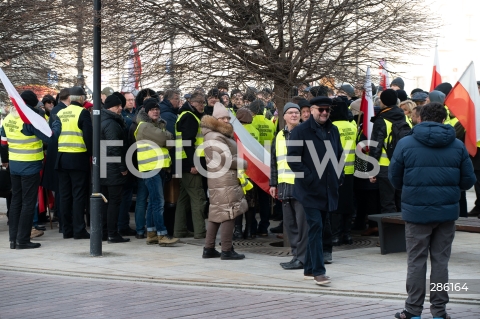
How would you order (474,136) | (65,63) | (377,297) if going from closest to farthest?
(377,297)
(474,136)
(65,63)

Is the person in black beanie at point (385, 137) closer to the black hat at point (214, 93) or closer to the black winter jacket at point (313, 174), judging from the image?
the black hat at point (214, 93)

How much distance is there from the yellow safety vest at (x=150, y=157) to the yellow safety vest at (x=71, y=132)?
92 cm

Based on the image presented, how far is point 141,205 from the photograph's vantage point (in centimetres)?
1321

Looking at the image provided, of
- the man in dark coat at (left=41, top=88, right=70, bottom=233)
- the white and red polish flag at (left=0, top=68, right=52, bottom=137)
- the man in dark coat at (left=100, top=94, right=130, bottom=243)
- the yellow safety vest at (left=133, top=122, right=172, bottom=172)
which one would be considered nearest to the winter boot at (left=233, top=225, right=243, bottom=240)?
the yellow safety vest at (left=133, top=122, right=172, bottom=172)

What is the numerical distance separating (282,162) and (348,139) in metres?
1.75

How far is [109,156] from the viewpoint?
12680mm

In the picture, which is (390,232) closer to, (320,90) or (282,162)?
(282,162)

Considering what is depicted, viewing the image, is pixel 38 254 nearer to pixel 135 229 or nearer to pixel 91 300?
pixel 135 229

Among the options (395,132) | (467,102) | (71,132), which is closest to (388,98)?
(395,132)

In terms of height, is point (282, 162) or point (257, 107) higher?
point (257, 107)

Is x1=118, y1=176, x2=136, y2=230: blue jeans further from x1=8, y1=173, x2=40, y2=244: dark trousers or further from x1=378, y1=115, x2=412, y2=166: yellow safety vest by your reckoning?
x1=378, y1=115, x2=412, y2=166: yellow safety vest

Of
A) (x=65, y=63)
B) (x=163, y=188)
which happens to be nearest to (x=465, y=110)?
(x=163, y=188)

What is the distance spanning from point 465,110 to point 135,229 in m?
5.27

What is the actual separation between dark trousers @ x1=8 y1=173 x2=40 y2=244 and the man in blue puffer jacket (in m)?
6.12
